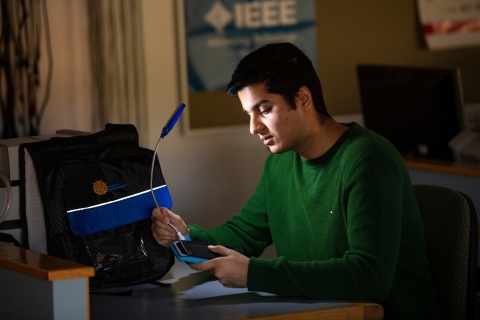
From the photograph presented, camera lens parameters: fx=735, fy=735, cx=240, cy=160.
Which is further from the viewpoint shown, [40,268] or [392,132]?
[392,132]

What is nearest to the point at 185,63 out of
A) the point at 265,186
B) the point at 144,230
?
the point at 265,186

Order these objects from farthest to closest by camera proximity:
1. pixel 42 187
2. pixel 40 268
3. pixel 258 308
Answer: pixel 42 187 → pixel 258 308 → pixel 40 268

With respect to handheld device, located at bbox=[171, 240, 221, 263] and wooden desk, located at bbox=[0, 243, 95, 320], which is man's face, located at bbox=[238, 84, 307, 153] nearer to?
handheld device, located at bbox=[171, 240, 221, 263]

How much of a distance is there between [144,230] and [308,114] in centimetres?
50

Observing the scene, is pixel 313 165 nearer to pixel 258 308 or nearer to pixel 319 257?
pixel 319 257

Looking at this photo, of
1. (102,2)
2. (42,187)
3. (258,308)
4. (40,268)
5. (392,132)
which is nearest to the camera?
(40,268)

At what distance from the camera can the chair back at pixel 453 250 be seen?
5.65 feet

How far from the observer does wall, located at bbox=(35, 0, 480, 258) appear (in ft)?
9.55

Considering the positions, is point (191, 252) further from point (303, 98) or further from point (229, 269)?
point (303, 98)

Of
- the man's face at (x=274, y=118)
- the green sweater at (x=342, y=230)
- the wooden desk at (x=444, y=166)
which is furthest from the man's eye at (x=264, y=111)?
the wooden desk at (x=444, y=166)

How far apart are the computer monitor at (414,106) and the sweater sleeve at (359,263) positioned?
1.38 m

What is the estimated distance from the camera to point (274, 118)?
5.87 ft

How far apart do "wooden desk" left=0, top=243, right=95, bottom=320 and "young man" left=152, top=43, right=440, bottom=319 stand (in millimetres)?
328

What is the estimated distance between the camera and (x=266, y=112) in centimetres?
179
